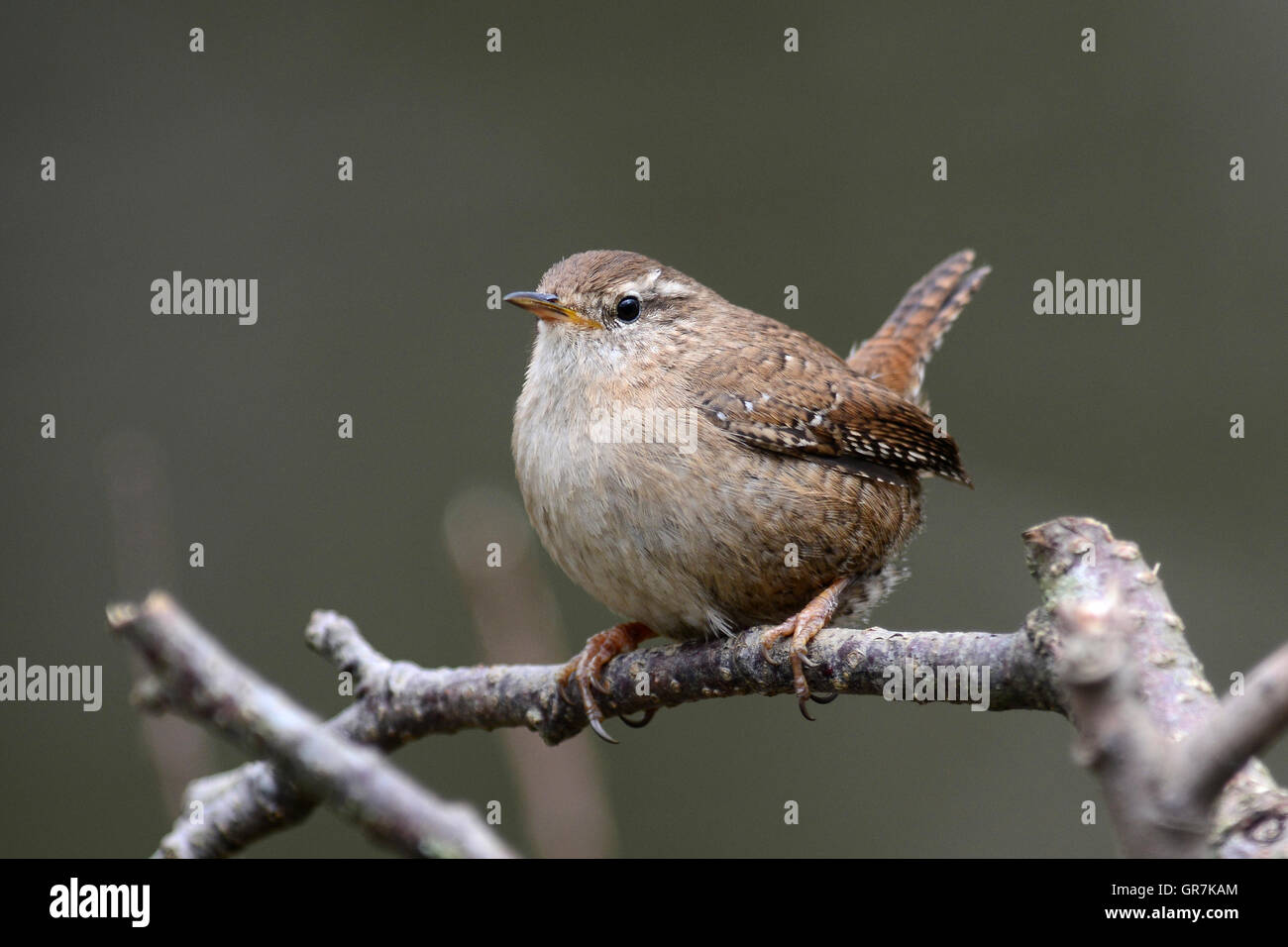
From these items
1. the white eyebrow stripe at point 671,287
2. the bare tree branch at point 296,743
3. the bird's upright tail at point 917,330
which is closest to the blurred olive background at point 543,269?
the bird's upright tail at point 917,330

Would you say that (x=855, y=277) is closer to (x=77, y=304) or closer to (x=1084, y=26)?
(x=1084, y=26)

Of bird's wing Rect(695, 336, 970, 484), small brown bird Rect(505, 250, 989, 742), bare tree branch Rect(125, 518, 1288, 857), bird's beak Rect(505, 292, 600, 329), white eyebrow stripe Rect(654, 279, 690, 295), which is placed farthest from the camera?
white eyebrow stripe Rect(654, 279, 690, 295)

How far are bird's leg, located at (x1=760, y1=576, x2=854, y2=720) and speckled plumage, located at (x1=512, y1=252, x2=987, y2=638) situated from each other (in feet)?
0.28

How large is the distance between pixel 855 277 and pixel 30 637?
418cm

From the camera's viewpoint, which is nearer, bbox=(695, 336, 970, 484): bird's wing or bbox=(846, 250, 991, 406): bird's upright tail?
bbox=(695, 336, 970, 484): bird's wing

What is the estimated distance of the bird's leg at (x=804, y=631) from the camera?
2.71m

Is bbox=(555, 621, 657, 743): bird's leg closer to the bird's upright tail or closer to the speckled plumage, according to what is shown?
the speckled plumage

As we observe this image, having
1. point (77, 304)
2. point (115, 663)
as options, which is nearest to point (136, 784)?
point (115, 663)

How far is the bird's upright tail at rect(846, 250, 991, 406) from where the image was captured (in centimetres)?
440

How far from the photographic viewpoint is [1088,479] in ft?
18.9

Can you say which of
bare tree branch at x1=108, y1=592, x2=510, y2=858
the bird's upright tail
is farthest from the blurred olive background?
bare tree branch at x1=108, y1=592, x2=510, y2=858

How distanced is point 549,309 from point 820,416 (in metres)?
0.80

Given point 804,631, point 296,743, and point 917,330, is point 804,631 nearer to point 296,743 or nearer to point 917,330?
point 296,743

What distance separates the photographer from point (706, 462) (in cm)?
306
